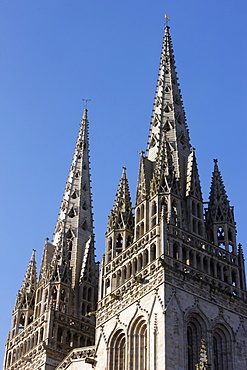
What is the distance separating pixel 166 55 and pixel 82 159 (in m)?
10.8

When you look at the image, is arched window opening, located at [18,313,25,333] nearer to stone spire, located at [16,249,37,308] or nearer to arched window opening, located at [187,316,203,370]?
stone spire, located at [16,249,37,308]

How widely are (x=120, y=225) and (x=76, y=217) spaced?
11625 mm

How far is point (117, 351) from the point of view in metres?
40.4

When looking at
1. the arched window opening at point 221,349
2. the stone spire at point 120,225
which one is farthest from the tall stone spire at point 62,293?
the arched window opening at point 221,349

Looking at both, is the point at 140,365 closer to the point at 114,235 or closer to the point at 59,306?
the point at 114,235

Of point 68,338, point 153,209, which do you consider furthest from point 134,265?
point 68,338

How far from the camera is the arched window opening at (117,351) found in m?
40.0

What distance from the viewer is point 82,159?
60.5 metres

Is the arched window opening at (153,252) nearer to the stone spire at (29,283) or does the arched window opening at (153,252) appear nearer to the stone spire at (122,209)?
the stone spire at (122,209)

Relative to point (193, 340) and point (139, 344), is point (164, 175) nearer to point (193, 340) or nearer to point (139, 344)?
point (193, 340)

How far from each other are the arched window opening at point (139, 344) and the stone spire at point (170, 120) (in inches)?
366

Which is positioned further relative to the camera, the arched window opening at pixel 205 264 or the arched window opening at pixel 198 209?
the arched window opening at pixel 198 209

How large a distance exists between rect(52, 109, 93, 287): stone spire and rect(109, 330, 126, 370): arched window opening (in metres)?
12.7

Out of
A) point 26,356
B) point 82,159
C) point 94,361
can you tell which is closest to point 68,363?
point 94,361
